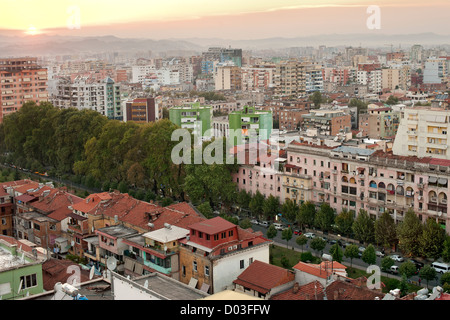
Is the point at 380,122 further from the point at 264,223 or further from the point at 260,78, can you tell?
the point at 260,78

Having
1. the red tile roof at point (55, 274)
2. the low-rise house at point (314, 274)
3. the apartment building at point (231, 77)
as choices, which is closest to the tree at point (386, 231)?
the low-rise house at point (314, 274)

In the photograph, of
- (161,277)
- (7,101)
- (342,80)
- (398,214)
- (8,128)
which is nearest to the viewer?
(161,277)

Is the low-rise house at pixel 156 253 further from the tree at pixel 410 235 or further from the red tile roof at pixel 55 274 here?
the tree at pixel 410 235

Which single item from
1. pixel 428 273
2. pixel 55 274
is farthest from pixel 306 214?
pixel 55 274

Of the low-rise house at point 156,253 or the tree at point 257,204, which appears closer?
the low-rise house at point 156,253

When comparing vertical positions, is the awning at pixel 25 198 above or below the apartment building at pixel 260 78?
below

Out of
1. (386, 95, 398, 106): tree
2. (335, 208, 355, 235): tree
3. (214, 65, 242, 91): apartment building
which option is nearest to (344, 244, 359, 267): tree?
(335, 208, 355, 235): tree

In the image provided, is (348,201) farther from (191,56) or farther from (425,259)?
(191,56)
